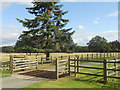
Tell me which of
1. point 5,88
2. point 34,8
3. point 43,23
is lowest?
point 5,88

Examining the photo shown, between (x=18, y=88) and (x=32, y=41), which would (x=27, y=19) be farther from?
(x=18, y=88)

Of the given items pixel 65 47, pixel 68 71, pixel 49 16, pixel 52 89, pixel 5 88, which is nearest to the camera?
pixel 52 89

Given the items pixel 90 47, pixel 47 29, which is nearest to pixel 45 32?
pixel 47 29

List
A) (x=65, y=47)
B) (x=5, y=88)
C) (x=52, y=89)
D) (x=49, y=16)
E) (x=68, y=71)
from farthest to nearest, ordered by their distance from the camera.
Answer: (x=65, y=47), (x=49, y=16), (x=68, y=71), (x=5, y=88), (x=52, y=89)

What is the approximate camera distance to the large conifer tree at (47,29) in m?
22.6

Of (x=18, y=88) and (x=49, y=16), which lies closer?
(x=18, y=88)

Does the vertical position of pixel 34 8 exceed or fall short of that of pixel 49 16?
it exceeds it

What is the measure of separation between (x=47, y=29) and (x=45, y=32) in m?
1.62

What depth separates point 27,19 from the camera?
23.5 meters

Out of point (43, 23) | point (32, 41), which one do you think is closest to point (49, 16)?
point (43, 23)

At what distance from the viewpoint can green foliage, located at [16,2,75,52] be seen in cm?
2248

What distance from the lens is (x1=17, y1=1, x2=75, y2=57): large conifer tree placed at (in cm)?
2262

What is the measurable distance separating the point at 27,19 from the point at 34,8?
9.63 feet

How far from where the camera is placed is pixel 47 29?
23.5 meters
